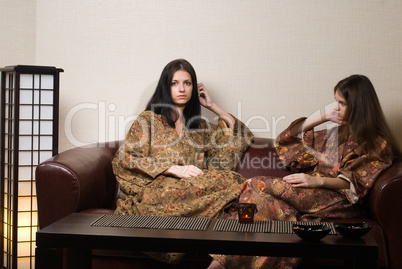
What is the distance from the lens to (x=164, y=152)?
323cm

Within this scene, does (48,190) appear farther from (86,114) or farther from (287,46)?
(287,46)

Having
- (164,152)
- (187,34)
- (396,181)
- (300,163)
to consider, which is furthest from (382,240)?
(187,34)

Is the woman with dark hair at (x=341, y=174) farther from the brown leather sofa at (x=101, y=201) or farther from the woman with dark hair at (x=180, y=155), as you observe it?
the woman with dark hair at (x=180, y=155)

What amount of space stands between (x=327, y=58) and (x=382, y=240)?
1.41 metres

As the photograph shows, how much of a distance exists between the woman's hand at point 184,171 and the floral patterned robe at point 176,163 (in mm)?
30

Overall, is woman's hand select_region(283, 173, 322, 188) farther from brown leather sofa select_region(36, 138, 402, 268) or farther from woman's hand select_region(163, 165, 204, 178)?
woman's hand select_region(163, 165, 204, 178)

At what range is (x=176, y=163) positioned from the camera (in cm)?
323

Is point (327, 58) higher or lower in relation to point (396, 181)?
higher

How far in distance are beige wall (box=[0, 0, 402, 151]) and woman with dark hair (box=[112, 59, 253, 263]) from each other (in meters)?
0.31

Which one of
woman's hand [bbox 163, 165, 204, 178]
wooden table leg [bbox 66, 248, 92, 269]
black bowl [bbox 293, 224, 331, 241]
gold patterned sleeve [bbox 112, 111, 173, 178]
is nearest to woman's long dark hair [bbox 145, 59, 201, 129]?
gold patterned sleeve [bbox 112, 111, 173, 178]

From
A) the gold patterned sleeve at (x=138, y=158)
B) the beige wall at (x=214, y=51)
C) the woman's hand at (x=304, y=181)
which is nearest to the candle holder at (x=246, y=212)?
the woman's hand at (x=304, y=181)

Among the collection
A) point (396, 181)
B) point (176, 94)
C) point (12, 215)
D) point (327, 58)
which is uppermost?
point (327, 58)

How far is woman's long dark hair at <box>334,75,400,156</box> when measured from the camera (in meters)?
2.96

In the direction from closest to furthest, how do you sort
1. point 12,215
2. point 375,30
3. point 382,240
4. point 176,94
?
point 382,240
point 12,215
point 176,94
point 375,30
